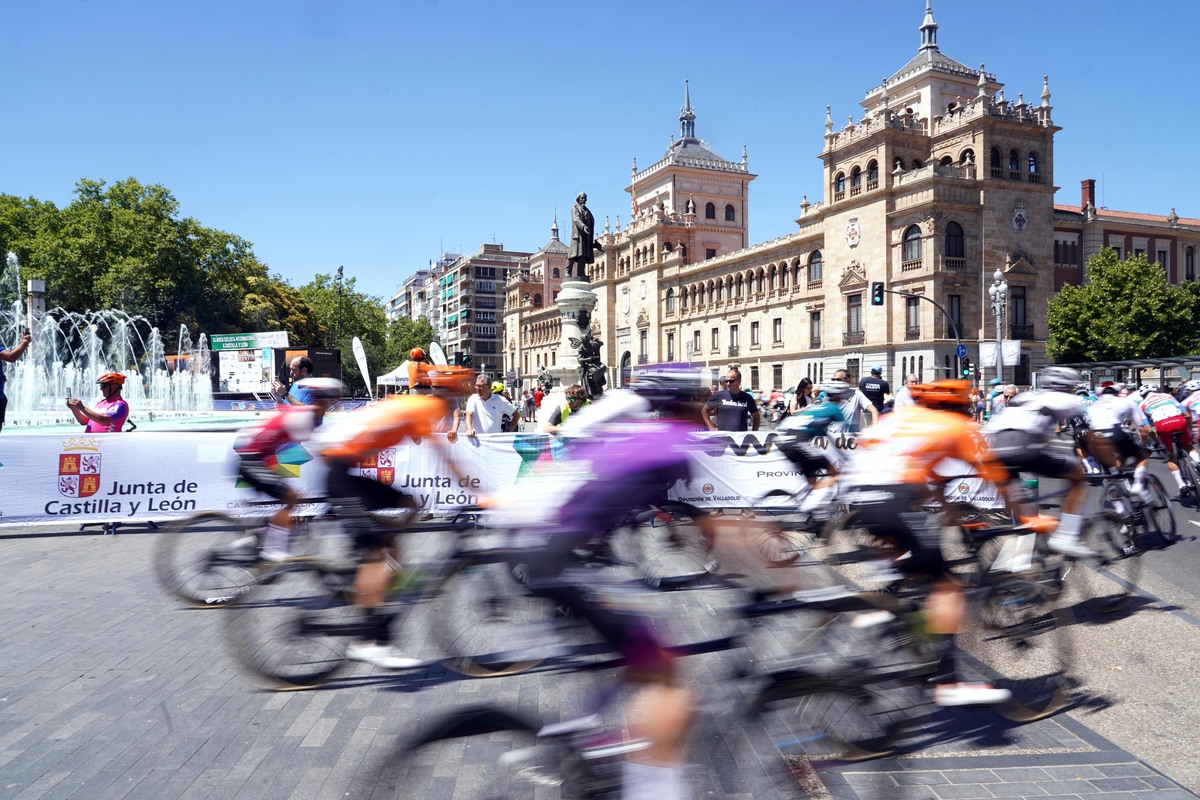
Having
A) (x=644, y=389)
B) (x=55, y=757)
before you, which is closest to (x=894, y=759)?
(x=644, y=389)

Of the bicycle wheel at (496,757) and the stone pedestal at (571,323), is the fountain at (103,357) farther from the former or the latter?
the bicycle wheel at (496,757)

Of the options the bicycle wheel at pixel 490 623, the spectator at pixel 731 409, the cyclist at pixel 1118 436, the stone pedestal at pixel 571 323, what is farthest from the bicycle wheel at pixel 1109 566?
the stone pedestal at pixel 571 323

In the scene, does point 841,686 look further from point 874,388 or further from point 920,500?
point 874,388

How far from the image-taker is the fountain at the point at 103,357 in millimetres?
41594

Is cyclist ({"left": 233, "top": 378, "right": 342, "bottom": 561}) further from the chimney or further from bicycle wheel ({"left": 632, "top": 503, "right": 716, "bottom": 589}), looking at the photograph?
the chimney

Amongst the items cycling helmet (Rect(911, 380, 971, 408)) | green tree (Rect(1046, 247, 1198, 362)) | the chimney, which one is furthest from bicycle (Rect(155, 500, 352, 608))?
the chimney

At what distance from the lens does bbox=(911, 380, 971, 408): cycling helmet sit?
5169mm

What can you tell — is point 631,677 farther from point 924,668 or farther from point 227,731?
point 227,731

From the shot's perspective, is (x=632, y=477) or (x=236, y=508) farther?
(x=236, y=508)

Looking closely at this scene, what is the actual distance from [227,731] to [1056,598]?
5.12 meters

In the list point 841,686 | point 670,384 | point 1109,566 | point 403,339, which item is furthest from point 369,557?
point 403,339

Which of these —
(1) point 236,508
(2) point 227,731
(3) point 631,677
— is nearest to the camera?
→ (3) point 631,677

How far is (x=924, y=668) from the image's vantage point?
4.02 meters

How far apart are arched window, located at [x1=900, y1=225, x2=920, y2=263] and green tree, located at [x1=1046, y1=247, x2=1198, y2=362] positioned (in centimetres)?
848
